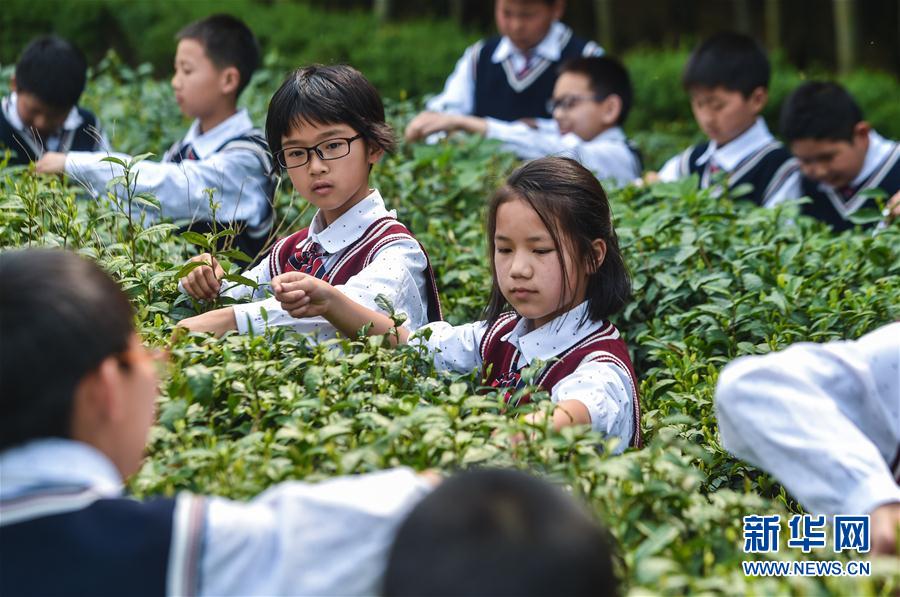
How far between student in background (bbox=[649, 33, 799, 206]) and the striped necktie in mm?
2499

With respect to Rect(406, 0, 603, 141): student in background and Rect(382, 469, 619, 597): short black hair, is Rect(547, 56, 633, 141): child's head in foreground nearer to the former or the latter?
Rect(406, 0, 603, 141): student in background

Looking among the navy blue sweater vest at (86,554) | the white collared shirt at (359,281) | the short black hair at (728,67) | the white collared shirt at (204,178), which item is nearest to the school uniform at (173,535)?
the navy blue sweater vest at (86,554)

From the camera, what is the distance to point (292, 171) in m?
3.20

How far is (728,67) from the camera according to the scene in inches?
221

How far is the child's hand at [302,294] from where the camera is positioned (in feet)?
8.82

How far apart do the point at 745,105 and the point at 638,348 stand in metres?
2.24

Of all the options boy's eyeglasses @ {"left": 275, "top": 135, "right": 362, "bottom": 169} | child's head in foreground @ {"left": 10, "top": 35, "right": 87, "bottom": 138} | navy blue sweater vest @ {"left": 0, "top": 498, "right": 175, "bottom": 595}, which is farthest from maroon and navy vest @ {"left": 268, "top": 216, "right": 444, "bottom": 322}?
child's head in foreground @ {"left": 10, "top": 35, "right": 87, "bottom": 138}

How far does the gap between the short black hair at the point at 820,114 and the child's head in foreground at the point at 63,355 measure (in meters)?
4.18

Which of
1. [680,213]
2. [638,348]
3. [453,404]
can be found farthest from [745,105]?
[453,404]

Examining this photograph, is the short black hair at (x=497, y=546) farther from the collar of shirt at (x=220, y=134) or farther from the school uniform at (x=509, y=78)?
the school uniform at (x=509, y=78)

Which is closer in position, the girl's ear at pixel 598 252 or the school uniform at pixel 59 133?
the girl's ear at pixel 598 252

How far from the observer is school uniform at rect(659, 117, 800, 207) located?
5.37 metres

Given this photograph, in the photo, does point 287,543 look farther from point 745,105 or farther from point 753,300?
point 745,105

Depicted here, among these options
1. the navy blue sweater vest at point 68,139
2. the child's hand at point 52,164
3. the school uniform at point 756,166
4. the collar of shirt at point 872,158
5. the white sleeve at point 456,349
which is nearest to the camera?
the white sleeve at point 456,349
